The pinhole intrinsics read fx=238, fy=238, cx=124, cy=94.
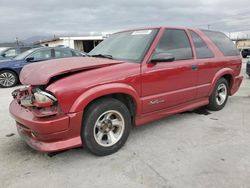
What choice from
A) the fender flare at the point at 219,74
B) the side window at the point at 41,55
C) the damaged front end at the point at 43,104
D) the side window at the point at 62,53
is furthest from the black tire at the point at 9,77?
the fender flare at the point at 219,74

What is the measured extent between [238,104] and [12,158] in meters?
5.07

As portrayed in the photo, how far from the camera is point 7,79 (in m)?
9.48

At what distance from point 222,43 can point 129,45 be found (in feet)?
8.08

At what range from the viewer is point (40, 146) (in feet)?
9.75

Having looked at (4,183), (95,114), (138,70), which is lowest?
(4,183)

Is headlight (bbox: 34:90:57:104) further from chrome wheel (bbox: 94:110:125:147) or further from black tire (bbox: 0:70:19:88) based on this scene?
black tire (bbox: 0:70:19:88)

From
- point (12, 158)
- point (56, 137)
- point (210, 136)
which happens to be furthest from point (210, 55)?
point (12, 158)

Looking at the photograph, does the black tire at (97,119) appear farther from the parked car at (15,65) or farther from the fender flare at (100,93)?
the parked car at (15,65)

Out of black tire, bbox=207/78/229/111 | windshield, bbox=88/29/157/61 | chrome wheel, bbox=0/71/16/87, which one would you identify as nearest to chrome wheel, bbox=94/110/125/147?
windshield, bbox=88/29/157/61

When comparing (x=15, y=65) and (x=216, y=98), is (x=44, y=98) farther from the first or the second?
(x=15, y=65)

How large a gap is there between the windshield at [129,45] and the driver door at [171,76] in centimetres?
20

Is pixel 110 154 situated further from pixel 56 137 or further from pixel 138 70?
pixel 138 70

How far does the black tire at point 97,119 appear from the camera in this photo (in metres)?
3.08

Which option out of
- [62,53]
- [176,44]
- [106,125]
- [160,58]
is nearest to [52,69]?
[106,125]
